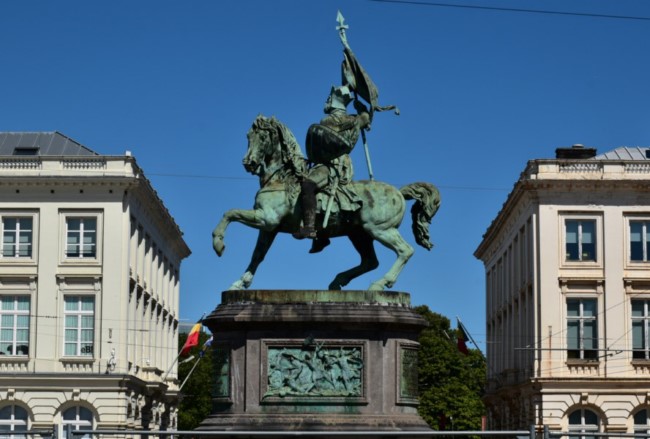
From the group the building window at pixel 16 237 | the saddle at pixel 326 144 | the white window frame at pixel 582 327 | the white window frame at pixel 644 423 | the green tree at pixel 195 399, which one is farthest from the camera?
the green tree at pixel 195 399

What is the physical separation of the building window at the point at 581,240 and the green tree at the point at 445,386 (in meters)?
24.8

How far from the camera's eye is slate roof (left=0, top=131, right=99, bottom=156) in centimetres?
7388

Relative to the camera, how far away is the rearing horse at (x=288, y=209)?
28.2m

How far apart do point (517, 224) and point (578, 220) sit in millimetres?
8023

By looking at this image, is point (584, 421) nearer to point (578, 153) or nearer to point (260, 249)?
point (578, 153)

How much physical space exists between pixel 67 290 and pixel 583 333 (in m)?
23.6

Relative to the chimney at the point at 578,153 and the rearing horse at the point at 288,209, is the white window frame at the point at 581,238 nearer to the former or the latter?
the chimney at the point at 578,153

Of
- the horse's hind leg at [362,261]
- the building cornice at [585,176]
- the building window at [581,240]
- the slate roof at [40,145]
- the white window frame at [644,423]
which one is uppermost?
the slate roof at [40,145]

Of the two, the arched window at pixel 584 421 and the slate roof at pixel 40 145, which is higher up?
the slate roof at pixel 40 145

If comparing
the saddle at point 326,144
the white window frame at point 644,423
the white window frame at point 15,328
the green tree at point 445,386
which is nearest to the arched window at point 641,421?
the white window frame at point 644,423

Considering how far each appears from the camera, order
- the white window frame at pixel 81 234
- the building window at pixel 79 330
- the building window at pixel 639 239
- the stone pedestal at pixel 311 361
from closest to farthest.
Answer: the stone pedestal at pixel 311 361, the building window at pixel 639 239, the building window at pixel 79 330, the white window frame at pixel 81 234

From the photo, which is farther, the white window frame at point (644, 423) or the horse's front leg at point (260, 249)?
the white window frame at point (644, 423)

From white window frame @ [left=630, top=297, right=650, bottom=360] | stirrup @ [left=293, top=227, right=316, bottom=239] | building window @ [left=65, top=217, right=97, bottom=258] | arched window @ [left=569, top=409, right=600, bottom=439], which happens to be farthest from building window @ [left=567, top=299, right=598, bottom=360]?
stirrup @ [left=293, top=227, right=316, bottom=239]

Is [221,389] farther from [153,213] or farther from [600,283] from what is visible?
[153,213]
